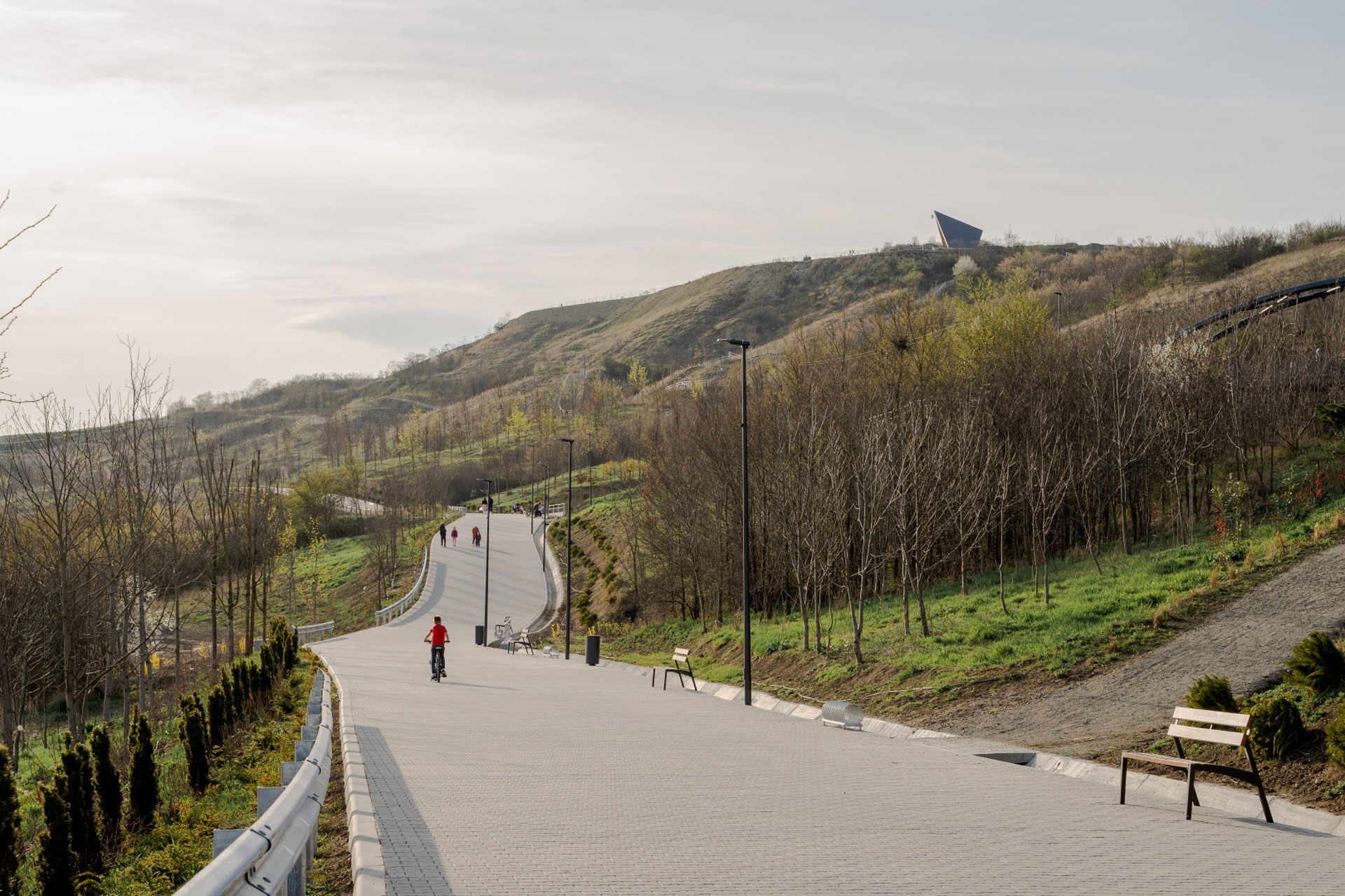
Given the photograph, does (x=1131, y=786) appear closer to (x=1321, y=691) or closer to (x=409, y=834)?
(x=1321, y=691)

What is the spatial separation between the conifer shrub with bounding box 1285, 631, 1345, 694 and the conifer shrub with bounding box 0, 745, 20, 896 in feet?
46.0

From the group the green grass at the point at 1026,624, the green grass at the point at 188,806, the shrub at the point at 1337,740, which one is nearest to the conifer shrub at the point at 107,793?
the green grass at the point at 188,806

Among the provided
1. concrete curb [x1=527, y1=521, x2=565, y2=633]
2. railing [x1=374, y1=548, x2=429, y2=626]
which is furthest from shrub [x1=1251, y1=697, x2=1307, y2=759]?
railing [x1=374, y1=548, x2=429, y2=626]

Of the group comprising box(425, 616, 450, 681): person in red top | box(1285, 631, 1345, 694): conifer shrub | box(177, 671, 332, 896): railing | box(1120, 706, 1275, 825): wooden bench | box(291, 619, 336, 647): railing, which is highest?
box(177, 671, 332, 896): railing

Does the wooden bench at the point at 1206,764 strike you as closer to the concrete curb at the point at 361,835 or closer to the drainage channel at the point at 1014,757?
the drainage channel at the point at 1014,757

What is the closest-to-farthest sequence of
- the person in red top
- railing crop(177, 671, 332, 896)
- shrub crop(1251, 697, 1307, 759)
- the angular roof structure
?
railing crop(177, 671, 332, 896) → shrub crop(1251, 697, 1307, 759) → the person in red top → the angular roof structure

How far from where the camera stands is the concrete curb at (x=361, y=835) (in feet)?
20.0

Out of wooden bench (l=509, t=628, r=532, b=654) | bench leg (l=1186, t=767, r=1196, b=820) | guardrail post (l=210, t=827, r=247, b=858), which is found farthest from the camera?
wooden bench (l=509, t=628, r=532, b=654)

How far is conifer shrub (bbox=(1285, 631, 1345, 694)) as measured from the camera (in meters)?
12.7

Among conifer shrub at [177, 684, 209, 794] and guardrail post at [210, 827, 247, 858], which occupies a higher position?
guardrail post at [210, 827, 247, 858]

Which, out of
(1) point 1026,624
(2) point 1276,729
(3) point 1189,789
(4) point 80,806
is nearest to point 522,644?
(1) point 1026,624

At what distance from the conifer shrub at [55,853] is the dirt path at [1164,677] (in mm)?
11633

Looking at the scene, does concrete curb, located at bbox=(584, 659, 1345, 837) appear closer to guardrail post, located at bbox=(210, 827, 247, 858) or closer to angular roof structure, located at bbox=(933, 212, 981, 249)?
guardrail post, located at bbox=(210, 827, 247, 858)

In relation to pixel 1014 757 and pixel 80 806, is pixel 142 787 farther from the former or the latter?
pixel 1014 757
